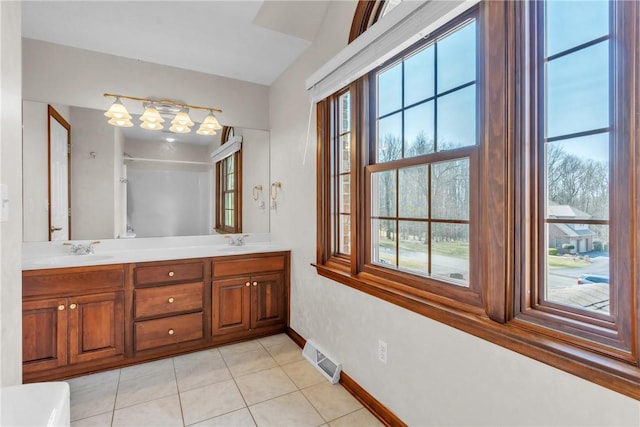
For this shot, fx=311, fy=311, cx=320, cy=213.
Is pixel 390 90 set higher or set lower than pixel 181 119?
lower

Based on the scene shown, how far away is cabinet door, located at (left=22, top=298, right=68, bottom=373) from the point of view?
2.04 meters

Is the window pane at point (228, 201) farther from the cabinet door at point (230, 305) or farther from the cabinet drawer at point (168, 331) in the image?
the cabinet drawer at point (168, 331)

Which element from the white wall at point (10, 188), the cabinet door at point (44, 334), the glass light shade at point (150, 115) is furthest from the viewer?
the glass light shade at point (150, 115)

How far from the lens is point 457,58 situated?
1.44 metres

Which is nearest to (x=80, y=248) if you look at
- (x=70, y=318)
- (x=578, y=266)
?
(x=70, y=318)

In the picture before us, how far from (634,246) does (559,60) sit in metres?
0.66

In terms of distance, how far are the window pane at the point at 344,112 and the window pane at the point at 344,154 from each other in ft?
0.20

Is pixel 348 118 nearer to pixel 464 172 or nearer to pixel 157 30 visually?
pixel 464 172

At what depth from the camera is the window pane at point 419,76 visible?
158cm

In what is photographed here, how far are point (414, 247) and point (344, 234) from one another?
0.72 meters

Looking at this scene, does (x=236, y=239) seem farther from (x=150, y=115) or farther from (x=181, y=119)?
(x=150, y=115)

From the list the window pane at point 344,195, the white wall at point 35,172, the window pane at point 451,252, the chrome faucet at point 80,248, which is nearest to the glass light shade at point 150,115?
the white wall at point 35,172

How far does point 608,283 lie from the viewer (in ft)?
3.18

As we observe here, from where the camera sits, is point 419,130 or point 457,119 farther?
point 419,130
